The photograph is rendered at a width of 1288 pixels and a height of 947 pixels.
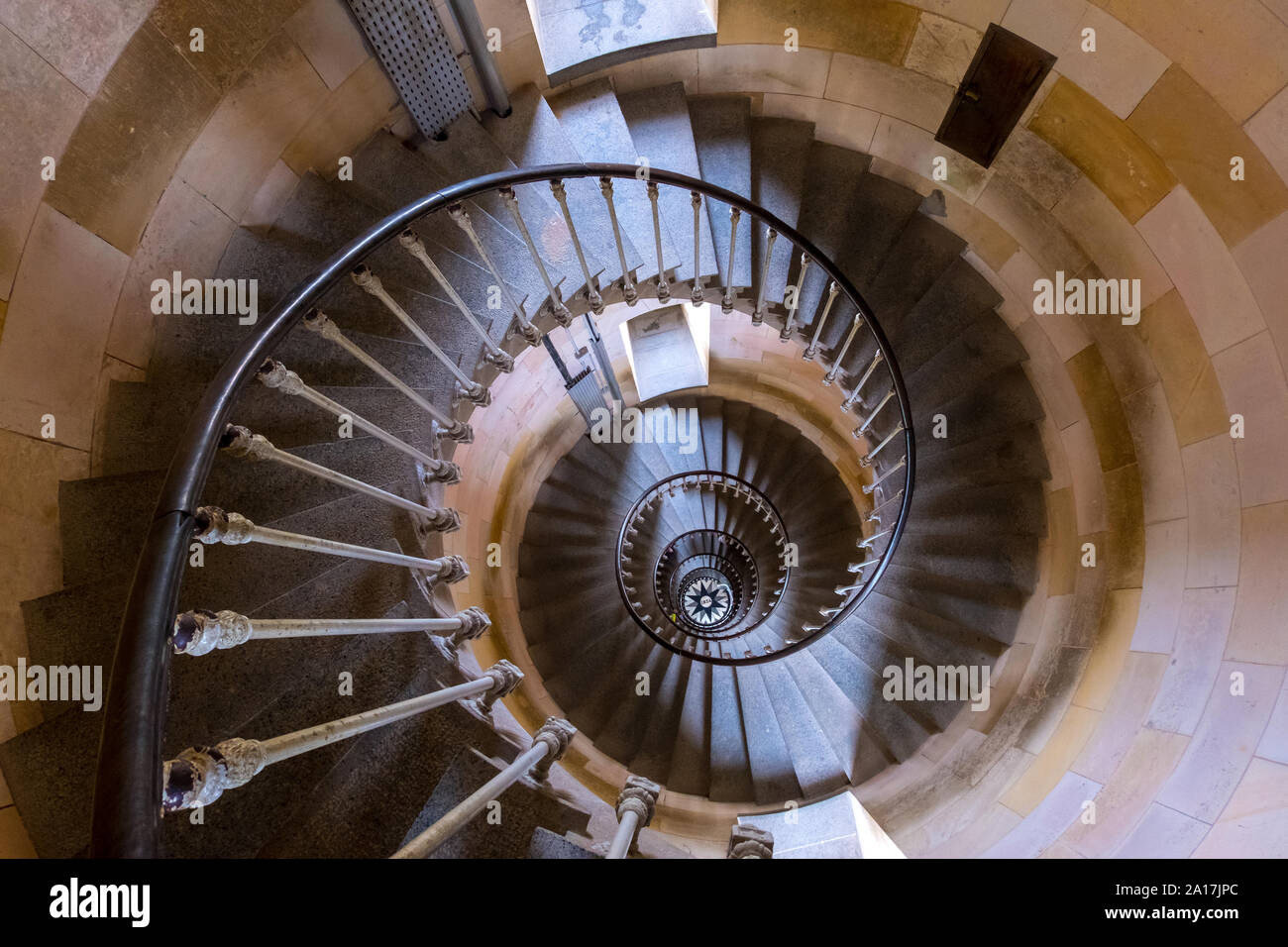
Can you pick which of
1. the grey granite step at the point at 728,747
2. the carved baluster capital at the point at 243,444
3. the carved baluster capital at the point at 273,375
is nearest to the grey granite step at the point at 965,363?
the grey granite step at the point at 728,747

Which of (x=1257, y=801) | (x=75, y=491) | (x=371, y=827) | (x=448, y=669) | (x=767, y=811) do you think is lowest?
(x=767, y=811)

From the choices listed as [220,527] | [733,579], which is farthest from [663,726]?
[733,579]

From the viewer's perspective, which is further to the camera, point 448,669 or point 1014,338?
point 1014,338

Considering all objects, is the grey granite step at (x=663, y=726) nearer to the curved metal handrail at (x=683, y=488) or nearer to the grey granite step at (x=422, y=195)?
the curved metal handrail at (x=683, y=488)

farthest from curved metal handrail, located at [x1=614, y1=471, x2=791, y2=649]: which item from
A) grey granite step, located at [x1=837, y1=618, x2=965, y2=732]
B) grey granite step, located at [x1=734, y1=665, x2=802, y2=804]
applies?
grey granite step, located at [x1=734, y1=665, x2=802, y2=804]
